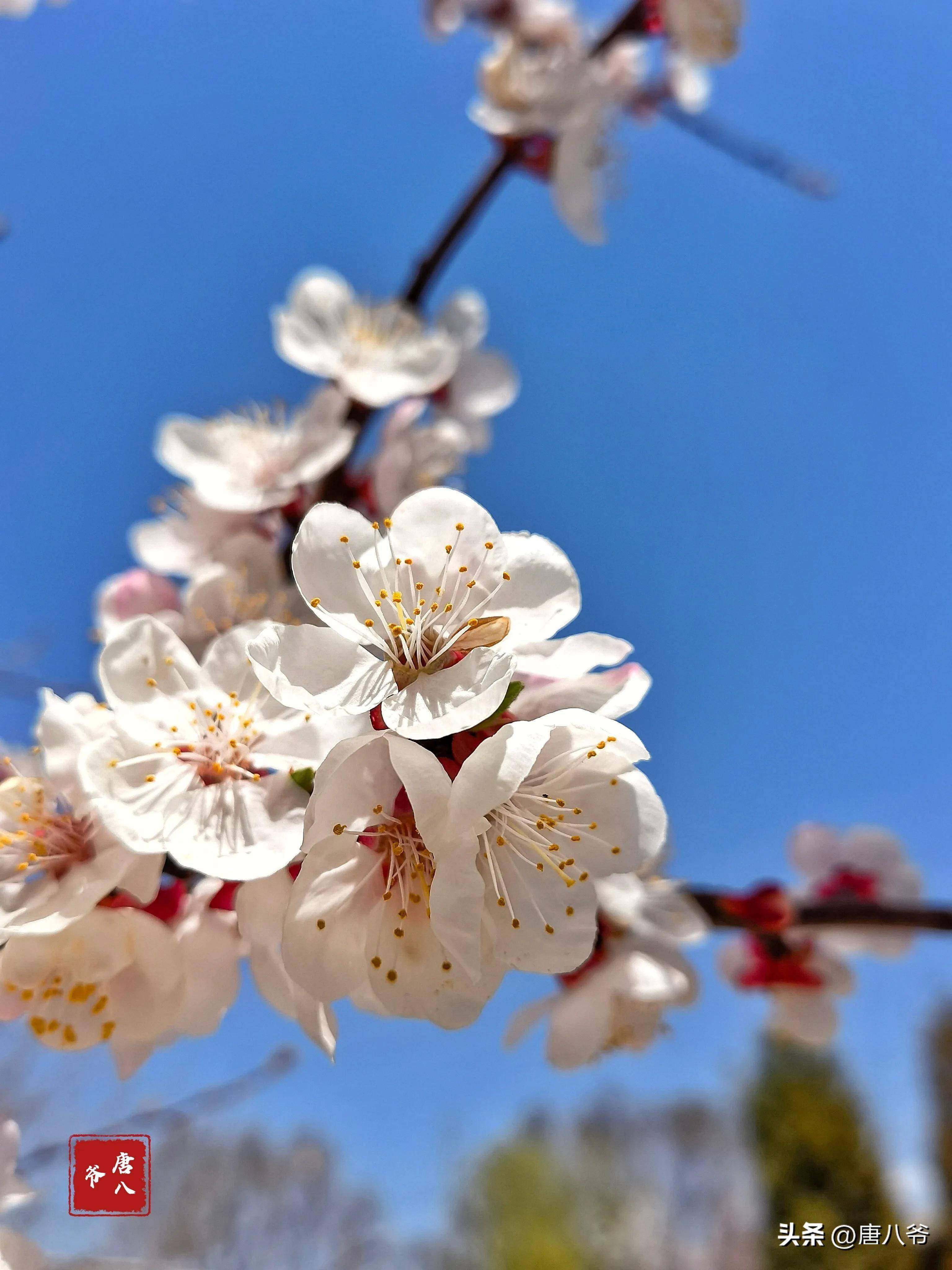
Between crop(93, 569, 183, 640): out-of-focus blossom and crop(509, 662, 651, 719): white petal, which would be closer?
crop(509, 662, 651, 719): white petal

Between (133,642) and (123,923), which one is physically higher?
(133,642)

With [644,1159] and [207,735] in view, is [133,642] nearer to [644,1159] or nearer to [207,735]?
[207,735]

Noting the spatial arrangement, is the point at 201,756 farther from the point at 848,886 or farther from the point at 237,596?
the point at 848,886

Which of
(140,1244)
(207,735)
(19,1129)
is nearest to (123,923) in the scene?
(207,735)

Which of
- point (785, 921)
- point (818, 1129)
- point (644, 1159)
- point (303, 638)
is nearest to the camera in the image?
point (303, 638)

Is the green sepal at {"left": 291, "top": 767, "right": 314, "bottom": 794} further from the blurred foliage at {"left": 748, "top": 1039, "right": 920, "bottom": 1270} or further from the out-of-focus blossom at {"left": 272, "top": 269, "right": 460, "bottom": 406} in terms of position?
the blurred foliage at {"left": 748, "top": 1039, "right": 920, "bottom": 1270}

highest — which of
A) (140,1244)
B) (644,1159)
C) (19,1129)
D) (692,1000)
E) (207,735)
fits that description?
(207,735)

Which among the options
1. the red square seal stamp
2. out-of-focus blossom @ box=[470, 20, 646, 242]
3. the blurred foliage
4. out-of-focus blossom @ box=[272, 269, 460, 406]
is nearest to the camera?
the red square seal stamp

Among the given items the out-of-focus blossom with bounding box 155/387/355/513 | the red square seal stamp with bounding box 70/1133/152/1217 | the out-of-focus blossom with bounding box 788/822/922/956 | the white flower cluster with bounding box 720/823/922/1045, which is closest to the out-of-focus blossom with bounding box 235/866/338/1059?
the red square seal stamp with bounding box 70/1133/152/1217
